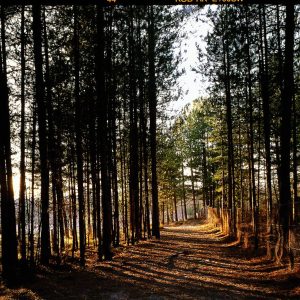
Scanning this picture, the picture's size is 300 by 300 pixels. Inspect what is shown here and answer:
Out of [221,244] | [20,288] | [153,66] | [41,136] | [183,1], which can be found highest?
[153,66]

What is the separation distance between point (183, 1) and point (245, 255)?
10.7m

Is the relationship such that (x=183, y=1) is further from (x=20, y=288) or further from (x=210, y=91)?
(x=210, y=91)

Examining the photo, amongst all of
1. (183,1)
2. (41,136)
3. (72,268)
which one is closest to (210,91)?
(41,136)

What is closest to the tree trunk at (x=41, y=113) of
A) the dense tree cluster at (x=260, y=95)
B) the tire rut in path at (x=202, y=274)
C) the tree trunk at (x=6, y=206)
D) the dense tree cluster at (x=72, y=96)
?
the dense tree cluster at (x=72, y=96)

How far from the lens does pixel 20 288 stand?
29.0 ft

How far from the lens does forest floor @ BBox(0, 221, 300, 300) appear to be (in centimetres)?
813

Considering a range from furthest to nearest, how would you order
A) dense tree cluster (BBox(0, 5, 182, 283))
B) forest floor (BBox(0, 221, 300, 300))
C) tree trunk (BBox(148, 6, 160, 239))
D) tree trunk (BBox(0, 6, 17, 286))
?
tree trunk (BBox(148, 6, 160, 239)), dense tree cluster (BBox(0, 5, 182, 283)), tree trunk (BBox(0, 6, 17, 286)), forest floor (BBox(0, 221, 300, 300))

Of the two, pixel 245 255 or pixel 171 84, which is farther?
pixel 171 84

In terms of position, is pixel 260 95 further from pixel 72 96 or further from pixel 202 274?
pixel 202 274

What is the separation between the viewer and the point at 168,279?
32.1 feet

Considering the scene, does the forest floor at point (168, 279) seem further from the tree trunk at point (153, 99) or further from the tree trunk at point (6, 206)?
the tree trunk at point (153, 99)

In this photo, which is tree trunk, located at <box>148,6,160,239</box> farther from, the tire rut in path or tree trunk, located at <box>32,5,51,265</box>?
tree trunk, located at <box>32,5,51,265</box>

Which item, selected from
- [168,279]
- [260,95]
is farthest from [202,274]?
[260,95]

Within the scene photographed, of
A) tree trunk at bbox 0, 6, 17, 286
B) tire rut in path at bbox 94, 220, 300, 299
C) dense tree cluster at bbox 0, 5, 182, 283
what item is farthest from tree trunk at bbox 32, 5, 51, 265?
tire rut in path at bbox 94, 220, 300, 299
